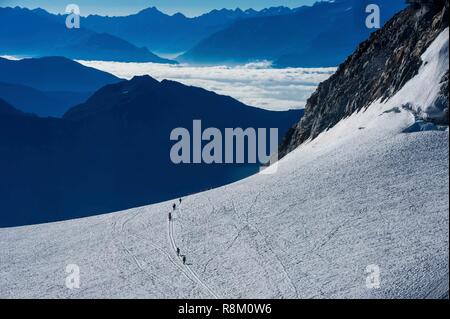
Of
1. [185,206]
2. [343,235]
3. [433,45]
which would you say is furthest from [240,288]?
[433,45]

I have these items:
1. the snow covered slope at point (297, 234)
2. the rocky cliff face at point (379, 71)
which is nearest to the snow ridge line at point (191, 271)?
the snow covered slope at point (297, 234)

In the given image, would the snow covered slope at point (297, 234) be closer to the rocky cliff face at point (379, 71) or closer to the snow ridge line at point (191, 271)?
the snow ridge line at point (191, 271)

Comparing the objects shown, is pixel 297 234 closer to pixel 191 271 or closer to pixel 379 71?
pixel 191 271

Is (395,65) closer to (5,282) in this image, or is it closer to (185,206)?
(185,206)

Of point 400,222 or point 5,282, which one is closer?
point 400,222

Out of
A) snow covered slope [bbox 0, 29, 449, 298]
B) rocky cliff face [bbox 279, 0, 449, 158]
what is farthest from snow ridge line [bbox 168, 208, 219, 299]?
rocky cliff face [bbox 279, 0, 449, 158]

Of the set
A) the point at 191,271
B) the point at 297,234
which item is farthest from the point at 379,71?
the point at 191,271
